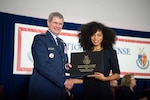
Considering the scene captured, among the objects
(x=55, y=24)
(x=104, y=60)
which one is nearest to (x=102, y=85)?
(x=104, y=60)

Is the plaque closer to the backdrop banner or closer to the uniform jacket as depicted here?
the uniform jacket

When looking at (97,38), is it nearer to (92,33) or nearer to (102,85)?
(92,33)

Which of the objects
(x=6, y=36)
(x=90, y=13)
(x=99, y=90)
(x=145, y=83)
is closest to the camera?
(x=99, y=90)

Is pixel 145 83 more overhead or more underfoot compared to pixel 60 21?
more underfoot

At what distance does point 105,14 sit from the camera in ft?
18.9

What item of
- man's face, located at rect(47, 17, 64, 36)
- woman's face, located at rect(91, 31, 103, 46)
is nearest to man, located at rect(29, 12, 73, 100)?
man's face, located at rect(47, 17, 64, 36)

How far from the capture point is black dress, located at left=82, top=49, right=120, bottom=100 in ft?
6.85

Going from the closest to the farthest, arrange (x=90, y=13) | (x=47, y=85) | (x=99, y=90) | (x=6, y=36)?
(x=99, y=90) < (x=47, y=85) < (x=6, y=36) < (x=90, y=13)

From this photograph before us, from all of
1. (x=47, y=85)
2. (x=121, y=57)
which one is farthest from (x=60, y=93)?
(x=121, y=57)

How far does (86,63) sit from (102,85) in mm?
296

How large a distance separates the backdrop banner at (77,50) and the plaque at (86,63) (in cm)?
228

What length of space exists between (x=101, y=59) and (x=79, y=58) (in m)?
0.28

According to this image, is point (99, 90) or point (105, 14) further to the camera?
point (105, 14)

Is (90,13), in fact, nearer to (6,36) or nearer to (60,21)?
(6,36)
